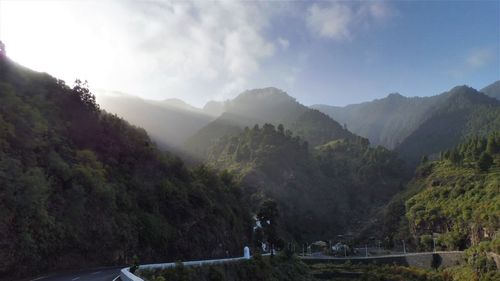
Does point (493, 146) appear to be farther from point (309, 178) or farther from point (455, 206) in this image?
point (309, 178)

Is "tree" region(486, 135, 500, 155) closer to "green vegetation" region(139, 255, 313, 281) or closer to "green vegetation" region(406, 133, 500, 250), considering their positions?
"green vegetation" region(406, 133, 500, 250)

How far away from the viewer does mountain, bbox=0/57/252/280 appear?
28.4m

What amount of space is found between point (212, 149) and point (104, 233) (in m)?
147

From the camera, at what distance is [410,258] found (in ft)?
253

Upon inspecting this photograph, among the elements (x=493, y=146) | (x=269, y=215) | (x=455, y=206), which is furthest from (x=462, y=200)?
(x=269, y=215)

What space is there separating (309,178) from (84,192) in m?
129

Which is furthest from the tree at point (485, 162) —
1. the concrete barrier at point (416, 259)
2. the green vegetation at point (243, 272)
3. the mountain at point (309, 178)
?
the mountain at point (309, 178)

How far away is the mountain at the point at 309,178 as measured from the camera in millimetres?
139750

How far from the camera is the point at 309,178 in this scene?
524 feet

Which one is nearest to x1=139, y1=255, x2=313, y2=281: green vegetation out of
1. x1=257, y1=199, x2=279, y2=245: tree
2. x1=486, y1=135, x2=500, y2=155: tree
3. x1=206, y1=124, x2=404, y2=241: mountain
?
x1=257, y1=199, x2=279, y2=245: tree

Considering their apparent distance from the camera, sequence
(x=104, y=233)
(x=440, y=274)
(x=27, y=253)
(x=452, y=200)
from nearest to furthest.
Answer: (x=27, y=253) < (x=104, y=233) < (x=440, y=274) < (x=452, y=200)

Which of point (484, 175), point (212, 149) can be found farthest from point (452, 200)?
point (212, 149)

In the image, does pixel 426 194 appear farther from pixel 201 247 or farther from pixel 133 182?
pixel 133 182

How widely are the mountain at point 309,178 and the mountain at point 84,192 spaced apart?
75782mm
